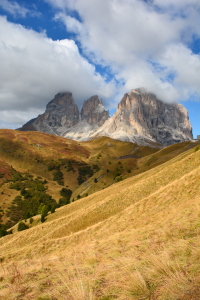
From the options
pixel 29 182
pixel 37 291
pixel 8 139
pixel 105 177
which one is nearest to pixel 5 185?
Result: pixel 29 182

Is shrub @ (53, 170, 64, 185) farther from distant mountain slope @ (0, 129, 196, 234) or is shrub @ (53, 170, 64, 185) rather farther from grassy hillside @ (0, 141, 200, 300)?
grassy hillside @ (0, 141, 200, 300)

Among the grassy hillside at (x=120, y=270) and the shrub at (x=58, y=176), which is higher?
the shrub at (x=58, y=176)

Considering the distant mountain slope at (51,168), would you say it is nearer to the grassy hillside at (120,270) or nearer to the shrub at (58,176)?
the shrub at (58,176)

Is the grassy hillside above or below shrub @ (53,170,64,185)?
below

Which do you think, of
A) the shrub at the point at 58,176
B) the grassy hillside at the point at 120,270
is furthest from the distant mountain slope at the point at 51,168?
the grassy hillside at the point at 120,270

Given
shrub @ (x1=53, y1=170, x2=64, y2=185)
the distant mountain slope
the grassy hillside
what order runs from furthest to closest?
shrub @ (x1=53, y1=170, x2=64, y2=185) < the distant mountain slope < the grassy hillside

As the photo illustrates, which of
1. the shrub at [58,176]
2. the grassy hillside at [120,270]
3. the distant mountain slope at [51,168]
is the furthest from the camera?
the shrub at [58,176]

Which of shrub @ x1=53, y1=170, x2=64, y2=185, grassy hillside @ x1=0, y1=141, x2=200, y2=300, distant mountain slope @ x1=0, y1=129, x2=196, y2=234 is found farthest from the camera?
shrub @ x1=53, y1=170, x2=64, y2=185

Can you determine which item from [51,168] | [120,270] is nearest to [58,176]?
[51,168]

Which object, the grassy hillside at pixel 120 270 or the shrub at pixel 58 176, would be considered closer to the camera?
the grassy hillside at pixel 120 270

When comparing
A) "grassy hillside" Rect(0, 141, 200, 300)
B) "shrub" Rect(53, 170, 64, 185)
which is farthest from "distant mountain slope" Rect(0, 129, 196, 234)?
"grassy hillside" Rect(0, 141, 200, 300)

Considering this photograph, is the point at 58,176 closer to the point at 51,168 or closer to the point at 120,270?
the point at 51,168

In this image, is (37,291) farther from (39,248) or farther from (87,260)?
(39,248)

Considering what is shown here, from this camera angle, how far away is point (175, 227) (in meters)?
12.2
